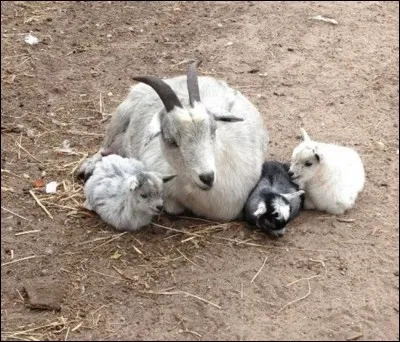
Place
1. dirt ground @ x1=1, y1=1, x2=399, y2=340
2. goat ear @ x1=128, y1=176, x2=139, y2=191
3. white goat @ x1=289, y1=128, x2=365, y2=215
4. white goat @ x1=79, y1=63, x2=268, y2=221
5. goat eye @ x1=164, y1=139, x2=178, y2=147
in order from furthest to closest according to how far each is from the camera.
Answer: white goat @ x1=289, y1=128, x2=365, y2=215
goat ear @ x1=128, y1=176, x2=139, y2=191
goat eye @ x1=164, y1=139, x2=178, y2=147
white goat @ x1=79, y1=63, x2=268, y2=221
dirt ground @ x1=1, y1=1, x2=399, y2=340

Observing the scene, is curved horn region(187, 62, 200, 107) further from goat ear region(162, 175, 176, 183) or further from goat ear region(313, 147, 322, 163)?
goat ear region(313, 147, 322, 163)

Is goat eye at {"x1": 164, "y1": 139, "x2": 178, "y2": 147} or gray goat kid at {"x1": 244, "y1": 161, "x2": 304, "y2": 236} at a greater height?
goat eye at {"x1": 164, "y1": 139, "x2": 178, "y2": 147}

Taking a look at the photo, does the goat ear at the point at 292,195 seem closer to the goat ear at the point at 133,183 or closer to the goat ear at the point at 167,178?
the goat ear at the point at 167,178

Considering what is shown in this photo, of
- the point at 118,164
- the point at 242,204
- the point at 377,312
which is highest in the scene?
the point at 118,164

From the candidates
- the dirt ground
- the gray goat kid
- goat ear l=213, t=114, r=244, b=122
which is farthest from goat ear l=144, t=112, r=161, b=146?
the gray goat kid

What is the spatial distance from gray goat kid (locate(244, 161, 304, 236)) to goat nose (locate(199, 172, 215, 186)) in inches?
21.9

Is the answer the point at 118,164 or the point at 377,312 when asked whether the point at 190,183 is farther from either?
the point at 377,312

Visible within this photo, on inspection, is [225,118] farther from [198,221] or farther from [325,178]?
[325,178]

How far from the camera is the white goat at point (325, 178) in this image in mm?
5699

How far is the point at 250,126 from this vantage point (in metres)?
5.95

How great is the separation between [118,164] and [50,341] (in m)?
1.71

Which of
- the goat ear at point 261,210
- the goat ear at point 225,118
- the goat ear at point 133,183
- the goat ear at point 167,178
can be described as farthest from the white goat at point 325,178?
the goat ear at point 133,183

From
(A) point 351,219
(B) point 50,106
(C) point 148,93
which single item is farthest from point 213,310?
(B) point 50,106

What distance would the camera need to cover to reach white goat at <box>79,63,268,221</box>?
5.11 m
